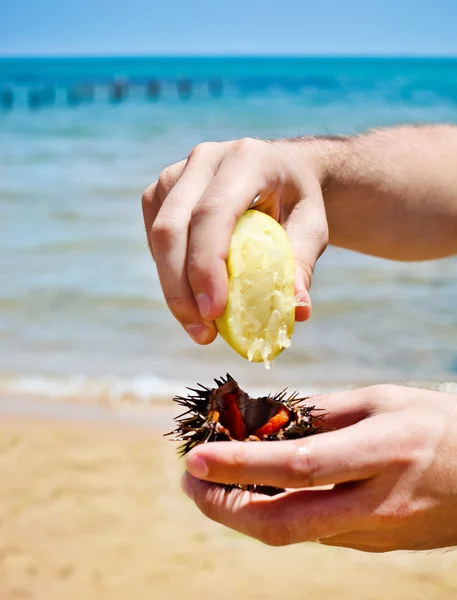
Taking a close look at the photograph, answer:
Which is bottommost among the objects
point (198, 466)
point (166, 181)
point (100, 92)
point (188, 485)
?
point (100, 92)

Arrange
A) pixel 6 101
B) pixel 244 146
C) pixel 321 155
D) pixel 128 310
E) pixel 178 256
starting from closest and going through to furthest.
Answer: pixel 178 256 → pixel 244 146 → pixel 321 155 → pixel 128 310 → pixel 6 101

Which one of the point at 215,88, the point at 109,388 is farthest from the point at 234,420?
the point at 215,88

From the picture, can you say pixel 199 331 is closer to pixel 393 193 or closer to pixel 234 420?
Result: pixel 234 420

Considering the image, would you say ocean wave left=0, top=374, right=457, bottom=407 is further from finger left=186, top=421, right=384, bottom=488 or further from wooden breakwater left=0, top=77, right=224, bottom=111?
wooden breakwater left=0, top=77, right=224, bottom=111

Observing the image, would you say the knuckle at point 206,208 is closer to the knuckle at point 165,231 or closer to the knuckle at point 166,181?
the knuckle at point 165,231

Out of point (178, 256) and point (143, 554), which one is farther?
point (143, 554)

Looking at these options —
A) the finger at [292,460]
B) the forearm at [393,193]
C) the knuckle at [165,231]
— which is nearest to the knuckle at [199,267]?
the knuckle at [165,231]
